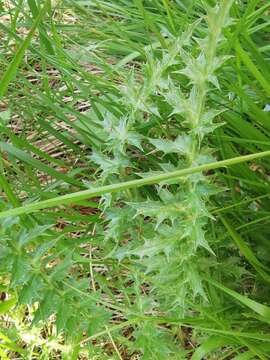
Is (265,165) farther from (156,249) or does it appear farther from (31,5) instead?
(31,5)

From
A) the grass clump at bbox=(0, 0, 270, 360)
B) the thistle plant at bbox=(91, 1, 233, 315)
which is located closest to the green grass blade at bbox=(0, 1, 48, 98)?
the grass clump at bbox=(0, 0, 270, 360)

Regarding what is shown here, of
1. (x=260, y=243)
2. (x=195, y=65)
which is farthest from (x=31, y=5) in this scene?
(x=260, y=243)

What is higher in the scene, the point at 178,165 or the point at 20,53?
the point at 20,53

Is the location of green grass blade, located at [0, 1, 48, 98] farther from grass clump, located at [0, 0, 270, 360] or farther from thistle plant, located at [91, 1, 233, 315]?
thistle plant, located at [91, 1, 233, 315]

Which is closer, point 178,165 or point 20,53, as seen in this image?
point 20,53

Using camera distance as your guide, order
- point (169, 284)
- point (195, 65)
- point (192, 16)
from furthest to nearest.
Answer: point (192, 16), point (169, 284), point (195, 65)

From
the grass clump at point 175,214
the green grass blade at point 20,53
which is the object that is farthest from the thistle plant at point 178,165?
the green grass blade at point 20,53

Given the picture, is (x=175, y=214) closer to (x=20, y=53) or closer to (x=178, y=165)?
(x=178, y=165)

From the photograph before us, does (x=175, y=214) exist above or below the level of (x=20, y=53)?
below

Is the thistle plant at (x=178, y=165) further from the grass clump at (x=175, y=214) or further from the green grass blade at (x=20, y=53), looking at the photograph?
the green grass blade at (x=20, y=53)

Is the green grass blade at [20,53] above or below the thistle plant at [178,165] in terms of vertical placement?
above

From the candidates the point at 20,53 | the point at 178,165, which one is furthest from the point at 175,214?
the point at 20,53
